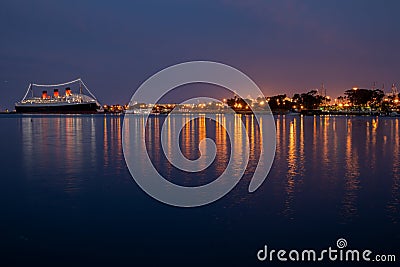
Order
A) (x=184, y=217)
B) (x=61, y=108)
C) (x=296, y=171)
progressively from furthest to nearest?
1. (x=61, y=108)
2. (x=296, y=171)
3. (x=184, y=217)

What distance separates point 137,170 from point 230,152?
5.93 meters

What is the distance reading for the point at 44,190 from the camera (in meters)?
11.2

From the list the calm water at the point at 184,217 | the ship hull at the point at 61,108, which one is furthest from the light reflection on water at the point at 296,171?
the ship hull at the point at 61,108

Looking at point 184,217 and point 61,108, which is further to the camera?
point 61,108

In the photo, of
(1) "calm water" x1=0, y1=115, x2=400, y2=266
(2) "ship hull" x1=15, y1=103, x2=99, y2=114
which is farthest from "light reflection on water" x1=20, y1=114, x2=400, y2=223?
(2) "ship hull" x1=15, y1=103, x2=99, y2=114

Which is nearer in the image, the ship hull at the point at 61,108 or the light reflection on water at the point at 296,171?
the light reflection on water at the point at 296,171

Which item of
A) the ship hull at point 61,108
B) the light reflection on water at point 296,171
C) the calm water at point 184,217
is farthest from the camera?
the ship hull at point 61,108

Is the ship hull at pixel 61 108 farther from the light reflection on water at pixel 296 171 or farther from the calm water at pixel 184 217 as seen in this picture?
the calm water at pixel 184 217

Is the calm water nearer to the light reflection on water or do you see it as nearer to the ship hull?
the light reflection on water

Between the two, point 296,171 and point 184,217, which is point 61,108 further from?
point 184,217

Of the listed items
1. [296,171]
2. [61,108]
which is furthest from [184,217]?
[61,108]

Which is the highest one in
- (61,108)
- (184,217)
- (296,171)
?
(61,108)

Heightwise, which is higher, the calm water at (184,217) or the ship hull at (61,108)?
the ship hull at (61,108)

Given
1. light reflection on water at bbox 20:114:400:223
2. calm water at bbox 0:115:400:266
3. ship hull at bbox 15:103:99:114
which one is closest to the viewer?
calm water at bbox 0:115:400:266
